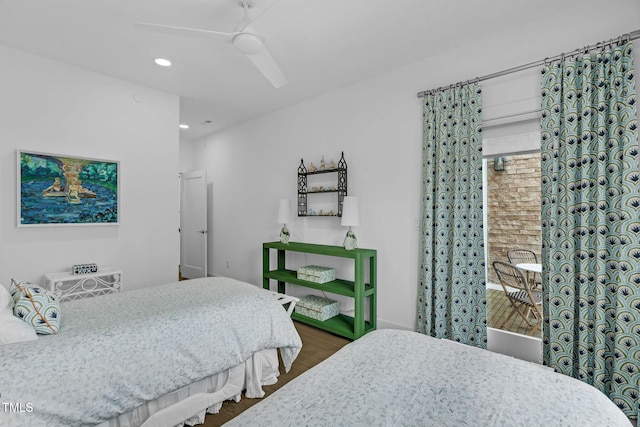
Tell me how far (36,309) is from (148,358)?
64 cm

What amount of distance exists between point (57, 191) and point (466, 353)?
3606 mm

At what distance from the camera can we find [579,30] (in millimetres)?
2133

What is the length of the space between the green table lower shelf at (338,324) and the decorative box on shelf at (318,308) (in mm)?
41

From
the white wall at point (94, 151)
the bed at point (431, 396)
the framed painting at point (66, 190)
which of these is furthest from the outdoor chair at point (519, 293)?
the framed painting at point (66, 190)

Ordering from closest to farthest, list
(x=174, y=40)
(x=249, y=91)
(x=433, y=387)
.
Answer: (x=433, y=387) → (x=174, y=40) → (x=249, y=91)

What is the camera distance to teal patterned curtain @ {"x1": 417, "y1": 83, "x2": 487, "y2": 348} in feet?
8.20

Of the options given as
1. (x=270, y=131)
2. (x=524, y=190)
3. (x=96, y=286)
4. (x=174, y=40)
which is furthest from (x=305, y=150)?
(x=96, y=286)

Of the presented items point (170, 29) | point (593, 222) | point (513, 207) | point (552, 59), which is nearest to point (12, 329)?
point (170, 29)

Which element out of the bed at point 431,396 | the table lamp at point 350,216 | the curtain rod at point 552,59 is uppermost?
the curtain rod at point 552,59

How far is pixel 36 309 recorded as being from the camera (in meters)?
1.59

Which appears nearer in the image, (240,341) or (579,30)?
(240,341)

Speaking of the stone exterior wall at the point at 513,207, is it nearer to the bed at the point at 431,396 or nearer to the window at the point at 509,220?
the window at the point at 509,220

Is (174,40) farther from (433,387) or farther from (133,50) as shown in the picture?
(433,387)

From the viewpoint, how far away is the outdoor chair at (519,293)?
8.20 feet
